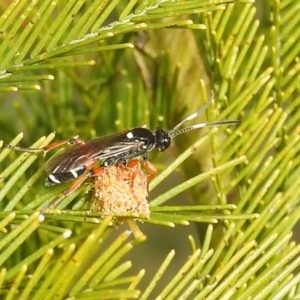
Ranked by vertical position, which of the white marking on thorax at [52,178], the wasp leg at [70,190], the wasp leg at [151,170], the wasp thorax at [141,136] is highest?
the wasp thorax at [141,136]

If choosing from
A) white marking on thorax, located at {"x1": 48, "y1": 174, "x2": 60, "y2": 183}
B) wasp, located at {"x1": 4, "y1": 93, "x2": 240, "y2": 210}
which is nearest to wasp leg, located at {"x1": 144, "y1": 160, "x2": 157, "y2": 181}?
wasp, located at {"x1": 4, "y1": 93, "x2": 240, "y2": 210}

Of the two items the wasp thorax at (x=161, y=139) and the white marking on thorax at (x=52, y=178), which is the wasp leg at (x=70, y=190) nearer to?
the white marking on thorax at (x=52, y=178)

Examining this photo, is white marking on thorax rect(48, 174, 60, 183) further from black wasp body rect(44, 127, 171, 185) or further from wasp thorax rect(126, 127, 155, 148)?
wasp thorax rect(126, 127, 155, 148)

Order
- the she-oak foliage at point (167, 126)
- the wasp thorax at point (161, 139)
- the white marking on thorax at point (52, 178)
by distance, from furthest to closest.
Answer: the wasp thorax at point (161, 139) → the white marking on thorax at point (52, 178) → the she-oak foliage at point (167, 126)

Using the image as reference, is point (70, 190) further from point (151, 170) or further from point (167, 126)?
point (167, 126)

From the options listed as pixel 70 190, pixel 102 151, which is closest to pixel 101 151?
pixel 102 151

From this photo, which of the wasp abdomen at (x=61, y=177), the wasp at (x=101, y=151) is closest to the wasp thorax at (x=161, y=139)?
the wasp at (x=101, y=151)
